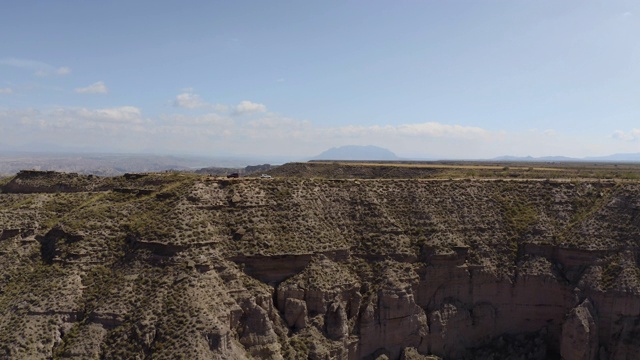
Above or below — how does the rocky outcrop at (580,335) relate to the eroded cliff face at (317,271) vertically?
below

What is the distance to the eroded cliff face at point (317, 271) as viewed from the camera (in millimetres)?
36562

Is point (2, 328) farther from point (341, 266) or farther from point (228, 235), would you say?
point (341, 266)

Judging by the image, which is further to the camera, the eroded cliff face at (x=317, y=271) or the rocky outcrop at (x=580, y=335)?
the rocky outcrop at (x=580, y=335)

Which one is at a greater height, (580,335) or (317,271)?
(317,271)

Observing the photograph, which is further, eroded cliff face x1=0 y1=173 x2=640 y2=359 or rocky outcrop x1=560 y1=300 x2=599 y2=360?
rocky outcrop x1=560 y1=300 x2=599 y2=360

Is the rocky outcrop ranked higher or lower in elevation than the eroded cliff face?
lower

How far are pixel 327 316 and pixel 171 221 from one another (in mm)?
16348

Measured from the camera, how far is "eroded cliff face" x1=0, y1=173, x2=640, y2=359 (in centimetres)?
3656

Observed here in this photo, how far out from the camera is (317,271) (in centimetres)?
4350

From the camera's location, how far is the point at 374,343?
1732 inches

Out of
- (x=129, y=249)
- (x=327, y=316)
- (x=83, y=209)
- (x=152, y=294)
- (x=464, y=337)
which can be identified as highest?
(x=83, y=209)

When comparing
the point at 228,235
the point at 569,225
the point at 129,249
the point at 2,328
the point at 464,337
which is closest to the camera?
the point at 2,328

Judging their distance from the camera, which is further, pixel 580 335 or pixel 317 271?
pixel 580 335

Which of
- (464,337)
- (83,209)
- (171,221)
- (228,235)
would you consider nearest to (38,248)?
(83,209)
